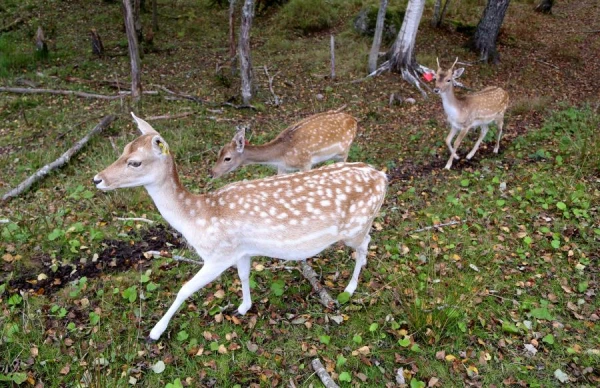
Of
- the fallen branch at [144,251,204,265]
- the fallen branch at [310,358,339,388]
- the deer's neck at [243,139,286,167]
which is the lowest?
the fallen branch at [144,251,204,265]

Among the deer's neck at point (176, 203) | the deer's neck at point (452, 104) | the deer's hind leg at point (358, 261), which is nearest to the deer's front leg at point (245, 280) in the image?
the deer's neck at point (176, 203)

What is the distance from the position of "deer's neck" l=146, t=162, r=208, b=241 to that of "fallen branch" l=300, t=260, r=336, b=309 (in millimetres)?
1573

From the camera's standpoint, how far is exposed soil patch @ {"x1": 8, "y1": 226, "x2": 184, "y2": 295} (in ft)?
14.5

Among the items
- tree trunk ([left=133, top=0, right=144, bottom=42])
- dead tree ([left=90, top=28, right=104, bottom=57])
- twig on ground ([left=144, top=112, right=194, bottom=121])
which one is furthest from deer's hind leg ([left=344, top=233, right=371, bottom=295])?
dead tree ([left=90, top=28, right=104, bottom=57])

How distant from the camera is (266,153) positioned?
20.1 ft

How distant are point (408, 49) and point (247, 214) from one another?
873 cm

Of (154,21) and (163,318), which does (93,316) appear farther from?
(154,21)

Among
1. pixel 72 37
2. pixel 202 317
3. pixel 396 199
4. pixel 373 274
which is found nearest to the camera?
pixel 202 317

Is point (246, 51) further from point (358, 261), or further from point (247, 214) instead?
point (247, 214)

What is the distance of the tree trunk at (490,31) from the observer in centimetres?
1181

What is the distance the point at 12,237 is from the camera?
4.98m

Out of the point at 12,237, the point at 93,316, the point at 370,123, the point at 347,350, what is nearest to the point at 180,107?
the point at 370,123

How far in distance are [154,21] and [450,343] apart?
44.0ft

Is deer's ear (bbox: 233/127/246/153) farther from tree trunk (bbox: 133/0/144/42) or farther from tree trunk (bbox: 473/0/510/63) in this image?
tree trunk (bbox: 473/0/510/63)
